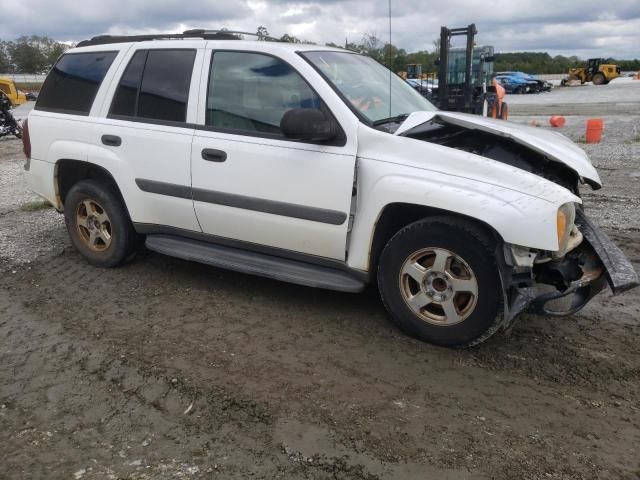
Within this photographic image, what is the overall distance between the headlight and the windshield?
132cm

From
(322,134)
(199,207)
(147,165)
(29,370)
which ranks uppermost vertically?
(322,134)

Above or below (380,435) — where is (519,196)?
above

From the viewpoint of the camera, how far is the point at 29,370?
3.42 m

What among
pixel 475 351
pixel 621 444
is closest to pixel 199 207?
pixel 475 351

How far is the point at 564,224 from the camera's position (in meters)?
3.14

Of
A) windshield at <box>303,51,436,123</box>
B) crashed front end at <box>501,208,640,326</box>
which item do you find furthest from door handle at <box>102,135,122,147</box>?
crashed front end at <box>501,208,640,326</box>

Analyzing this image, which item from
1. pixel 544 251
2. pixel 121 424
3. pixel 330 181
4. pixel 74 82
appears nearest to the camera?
pixel 121 424

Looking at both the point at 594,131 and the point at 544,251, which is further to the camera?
the point at 594,131

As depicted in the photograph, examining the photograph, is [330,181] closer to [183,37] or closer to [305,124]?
[305,124]

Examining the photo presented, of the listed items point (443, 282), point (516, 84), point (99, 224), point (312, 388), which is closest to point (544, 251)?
point (443, 282)

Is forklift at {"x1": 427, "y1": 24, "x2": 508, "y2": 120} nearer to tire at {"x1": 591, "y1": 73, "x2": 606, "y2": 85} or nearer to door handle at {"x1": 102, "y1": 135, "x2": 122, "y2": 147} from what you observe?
door handle at {"x1": 102, "y1": 135, "x2": 122, "y2": 147}

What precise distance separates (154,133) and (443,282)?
2471mm

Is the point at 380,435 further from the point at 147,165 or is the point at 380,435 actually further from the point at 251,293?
the point at 147,165

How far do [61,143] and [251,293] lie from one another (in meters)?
2.15
